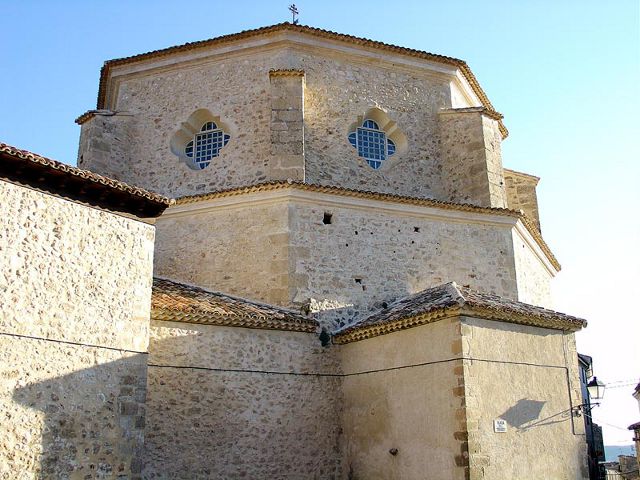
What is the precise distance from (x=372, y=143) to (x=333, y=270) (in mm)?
3804

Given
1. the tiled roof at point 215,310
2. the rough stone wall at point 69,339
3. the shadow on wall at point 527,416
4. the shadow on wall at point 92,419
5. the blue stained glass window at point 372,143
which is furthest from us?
the blue stained glass window at point 372,143

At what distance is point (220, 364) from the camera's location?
10758mm

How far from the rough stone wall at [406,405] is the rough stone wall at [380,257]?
4.14ft

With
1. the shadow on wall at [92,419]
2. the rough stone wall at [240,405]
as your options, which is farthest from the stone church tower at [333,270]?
the shadow on wall at [92,419]

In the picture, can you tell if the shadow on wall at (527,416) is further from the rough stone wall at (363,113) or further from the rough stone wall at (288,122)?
the rough stone wall at (288,122)

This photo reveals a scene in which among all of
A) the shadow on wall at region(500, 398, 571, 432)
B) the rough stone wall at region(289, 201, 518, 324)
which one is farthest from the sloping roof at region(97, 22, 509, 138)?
the shadow on wall at region(500, 398, 571, 432)

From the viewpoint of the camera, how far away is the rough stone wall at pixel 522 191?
673 inches

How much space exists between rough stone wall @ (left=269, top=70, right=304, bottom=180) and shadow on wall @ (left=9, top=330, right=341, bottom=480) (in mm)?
3618

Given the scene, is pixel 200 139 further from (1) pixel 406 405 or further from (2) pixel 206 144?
(1) pixel 406 405

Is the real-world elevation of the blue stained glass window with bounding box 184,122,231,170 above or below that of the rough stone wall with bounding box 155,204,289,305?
above

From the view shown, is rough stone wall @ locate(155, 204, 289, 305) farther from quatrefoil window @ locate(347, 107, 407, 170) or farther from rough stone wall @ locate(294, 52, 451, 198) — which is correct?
quatrefoil window @ locate(347, 107, 407, 170)

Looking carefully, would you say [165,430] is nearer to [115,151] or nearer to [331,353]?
[331,353]

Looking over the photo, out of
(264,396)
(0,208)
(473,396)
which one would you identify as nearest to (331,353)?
(264,396)

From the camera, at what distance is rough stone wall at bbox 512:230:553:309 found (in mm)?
14102
